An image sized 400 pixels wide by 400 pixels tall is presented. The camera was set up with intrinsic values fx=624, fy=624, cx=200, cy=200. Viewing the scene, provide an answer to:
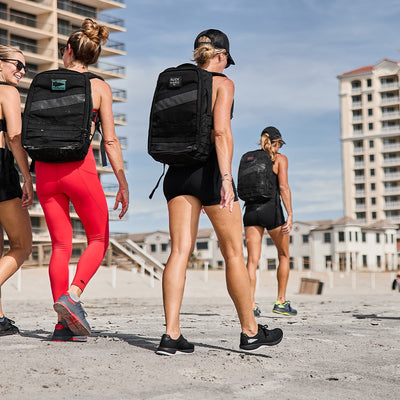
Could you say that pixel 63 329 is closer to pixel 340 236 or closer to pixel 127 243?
pixel 127 243

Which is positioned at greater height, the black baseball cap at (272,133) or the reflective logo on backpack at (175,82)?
the black baseball cap at (272,133)

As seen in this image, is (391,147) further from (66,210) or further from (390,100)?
(66,210)

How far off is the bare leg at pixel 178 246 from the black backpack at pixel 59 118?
81 cm

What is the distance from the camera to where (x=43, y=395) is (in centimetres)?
299

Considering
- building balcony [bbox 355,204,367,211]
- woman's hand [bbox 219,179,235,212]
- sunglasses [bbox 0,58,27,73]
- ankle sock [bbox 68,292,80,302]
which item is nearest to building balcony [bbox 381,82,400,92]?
building balcony [bbox 355,204,367,211]

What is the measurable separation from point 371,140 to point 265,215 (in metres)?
100

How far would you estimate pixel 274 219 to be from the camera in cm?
783

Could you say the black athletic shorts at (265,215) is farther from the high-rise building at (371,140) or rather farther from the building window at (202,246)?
the high-rise building at (371,140)

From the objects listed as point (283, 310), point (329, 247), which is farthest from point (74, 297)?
point (329, 247)

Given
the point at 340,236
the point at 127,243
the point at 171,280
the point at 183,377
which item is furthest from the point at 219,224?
the point at 340,236

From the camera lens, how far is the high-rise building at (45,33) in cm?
5634

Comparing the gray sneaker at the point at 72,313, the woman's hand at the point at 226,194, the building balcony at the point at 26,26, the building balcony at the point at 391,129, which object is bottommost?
the gray sneaker at the point at 72,313

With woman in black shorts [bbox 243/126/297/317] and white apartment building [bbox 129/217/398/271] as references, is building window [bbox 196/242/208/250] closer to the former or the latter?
white apartment building [bbox 129/217/398/271]

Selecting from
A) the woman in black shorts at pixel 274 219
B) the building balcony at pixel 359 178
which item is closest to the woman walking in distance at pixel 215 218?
the woman in black shorts at pixel 274 219
